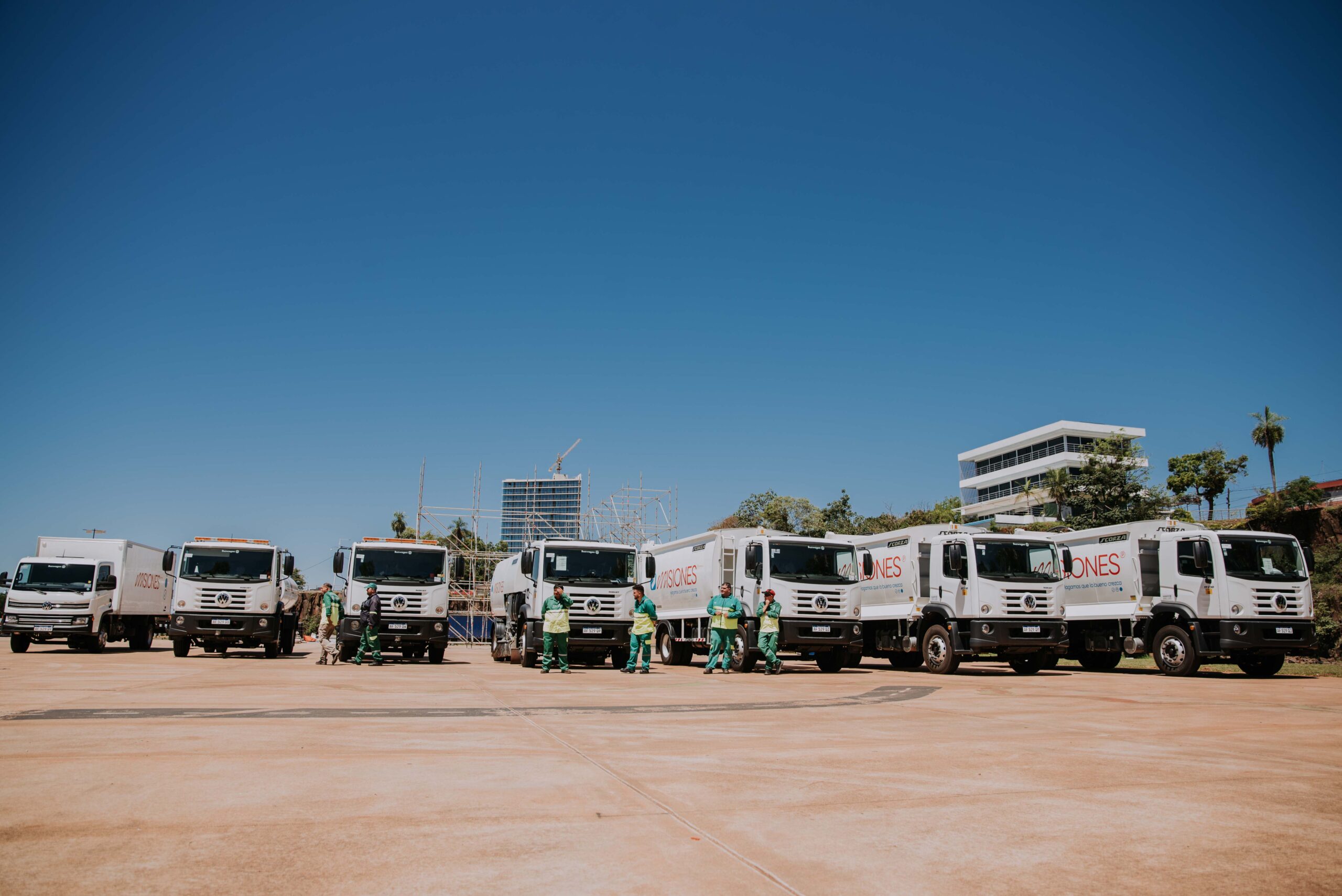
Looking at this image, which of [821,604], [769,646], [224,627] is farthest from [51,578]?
[821,604]

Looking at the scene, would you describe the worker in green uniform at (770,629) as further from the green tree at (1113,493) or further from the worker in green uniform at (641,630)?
the green tree at (1113,493)

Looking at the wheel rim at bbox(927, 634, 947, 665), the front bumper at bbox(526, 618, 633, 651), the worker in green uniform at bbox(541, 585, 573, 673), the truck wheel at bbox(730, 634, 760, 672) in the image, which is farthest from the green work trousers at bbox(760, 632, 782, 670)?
the worker in green uniform at bbox(541, 585, 573, 673)

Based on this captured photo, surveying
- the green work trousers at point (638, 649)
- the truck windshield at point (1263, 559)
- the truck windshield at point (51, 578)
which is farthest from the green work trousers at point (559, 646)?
the truck windshield at point (51, 578)

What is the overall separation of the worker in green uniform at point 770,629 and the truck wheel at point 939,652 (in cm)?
315

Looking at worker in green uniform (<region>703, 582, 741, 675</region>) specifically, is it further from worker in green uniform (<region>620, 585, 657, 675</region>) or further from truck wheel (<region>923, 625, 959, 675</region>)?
truck wheel (<region>923, 625, 959, 675</region>)

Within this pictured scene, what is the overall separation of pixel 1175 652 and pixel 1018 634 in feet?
10.3

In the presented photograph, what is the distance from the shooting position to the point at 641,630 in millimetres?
16422

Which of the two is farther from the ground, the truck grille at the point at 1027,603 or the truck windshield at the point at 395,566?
the truck windshield at the point at 395,566

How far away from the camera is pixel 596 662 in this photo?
20.4 meters

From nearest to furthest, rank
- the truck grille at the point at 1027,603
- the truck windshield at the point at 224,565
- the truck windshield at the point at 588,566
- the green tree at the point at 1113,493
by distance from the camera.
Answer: the truck grille at the point at 1027,603 < the truck windshield at the point at 588,566 < the truck windshield at the point at 224,565 < the green tree at the point at 1113,493

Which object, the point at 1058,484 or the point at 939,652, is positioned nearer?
the point at 939,652

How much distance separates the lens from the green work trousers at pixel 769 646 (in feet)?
53.2

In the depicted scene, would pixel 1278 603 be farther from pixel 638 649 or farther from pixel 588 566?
pixel 588 566

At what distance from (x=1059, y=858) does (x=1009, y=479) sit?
292 ft
